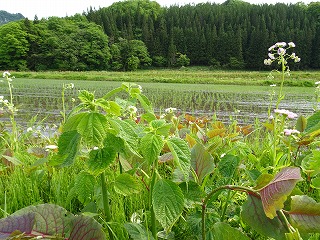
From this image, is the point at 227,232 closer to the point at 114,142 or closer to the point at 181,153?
the point at 181,153

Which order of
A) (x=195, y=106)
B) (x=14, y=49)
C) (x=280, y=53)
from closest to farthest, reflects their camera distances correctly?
(x=280, y=53)
(x=195, y=106)
(x=14, y=49)

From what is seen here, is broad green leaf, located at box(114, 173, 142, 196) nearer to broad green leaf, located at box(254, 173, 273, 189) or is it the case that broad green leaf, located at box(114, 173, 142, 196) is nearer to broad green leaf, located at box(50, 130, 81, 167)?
broad green leaf, located at box(50, 130, 81, 167)

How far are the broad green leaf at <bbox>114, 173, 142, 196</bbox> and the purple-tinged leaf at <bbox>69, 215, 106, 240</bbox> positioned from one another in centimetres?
19

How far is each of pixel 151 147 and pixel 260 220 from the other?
26 cm

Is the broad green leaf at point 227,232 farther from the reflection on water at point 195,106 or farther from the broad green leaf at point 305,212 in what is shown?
the reflection on water at point 195,106

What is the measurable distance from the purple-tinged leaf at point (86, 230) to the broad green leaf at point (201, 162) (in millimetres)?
336

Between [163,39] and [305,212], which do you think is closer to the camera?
[305,212]

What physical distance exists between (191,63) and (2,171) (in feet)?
223

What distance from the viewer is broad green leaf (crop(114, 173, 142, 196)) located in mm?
806

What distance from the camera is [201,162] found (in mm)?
870

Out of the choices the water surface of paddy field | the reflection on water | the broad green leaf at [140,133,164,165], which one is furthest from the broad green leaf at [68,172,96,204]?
the reflection on water

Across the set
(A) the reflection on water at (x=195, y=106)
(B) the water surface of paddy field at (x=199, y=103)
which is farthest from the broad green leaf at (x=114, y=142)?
(A) the reflection on water at (x=195, y=106)

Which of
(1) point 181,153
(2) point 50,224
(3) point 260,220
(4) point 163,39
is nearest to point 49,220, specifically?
(2) point 50,224

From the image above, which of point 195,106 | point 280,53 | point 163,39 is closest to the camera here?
point 280,53
